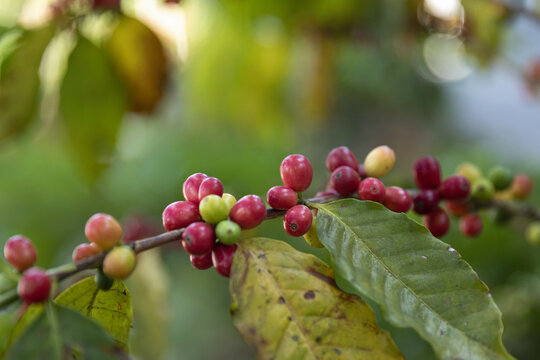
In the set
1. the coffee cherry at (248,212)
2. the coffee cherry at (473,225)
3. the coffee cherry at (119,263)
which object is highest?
the coffee cherry at (248,212)

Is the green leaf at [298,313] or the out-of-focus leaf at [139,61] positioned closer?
the green leaf at [298,313]

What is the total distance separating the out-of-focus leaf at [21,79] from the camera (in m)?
0.92

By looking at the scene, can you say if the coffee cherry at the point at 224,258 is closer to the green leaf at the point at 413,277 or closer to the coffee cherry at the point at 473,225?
the green leaf at the point at 413,277

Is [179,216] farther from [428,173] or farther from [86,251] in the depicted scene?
[428,173]

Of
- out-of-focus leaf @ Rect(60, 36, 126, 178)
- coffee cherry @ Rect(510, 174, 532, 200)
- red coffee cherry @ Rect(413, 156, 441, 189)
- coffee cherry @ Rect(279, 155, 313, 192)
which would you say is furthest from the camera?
out-of-focus leaf @ Rect(60, 36, 126, 178)

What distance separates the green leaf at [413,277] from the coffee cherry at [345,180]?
0.05m

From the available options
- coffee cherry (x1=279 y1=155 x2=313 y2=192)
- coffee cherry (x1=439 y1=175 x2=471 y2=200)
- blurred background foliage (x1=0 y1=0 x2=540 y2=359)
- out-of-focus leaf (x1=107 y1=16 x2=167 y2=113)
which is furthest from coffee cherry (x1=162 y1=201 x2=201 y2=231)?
out-of-focus leaf (x1=107 y1=16 x2=167 y2=113)

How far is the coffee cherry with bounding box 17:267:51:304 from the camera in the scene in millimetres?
370

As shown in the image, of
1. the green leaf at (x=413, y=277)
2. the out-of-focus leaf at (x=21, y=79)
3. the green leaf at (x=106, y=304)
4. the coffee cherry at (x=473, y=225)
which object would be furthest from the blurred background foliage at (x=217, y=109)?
the green leaf at (x=106, y=304)

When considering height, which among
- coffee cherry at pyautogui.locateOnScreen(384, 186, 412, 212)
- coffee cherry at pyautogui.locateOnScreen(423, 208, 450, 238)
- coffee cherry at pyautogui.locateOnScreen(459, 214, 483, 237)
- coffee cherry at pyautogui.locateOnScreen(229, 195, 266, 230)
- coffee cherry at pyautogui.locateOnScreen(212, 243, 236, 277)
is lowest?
coffee cherry at pyautogui.locateOnScreen(459, 214, 483, 237)

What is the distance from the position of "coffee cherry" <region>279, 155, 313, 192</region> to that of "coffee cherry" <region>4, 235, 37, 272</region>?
249mm

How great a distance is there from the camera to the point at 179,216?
1.48 ft

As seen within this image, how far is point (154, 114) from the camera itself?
1229 mm

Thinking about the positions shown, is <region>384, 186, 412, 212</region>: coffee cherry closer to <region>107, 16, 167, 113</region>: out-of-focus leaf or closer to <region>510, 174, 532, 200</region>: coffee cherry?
<region>510, 174, 532, 200</region>: coffee cherry
